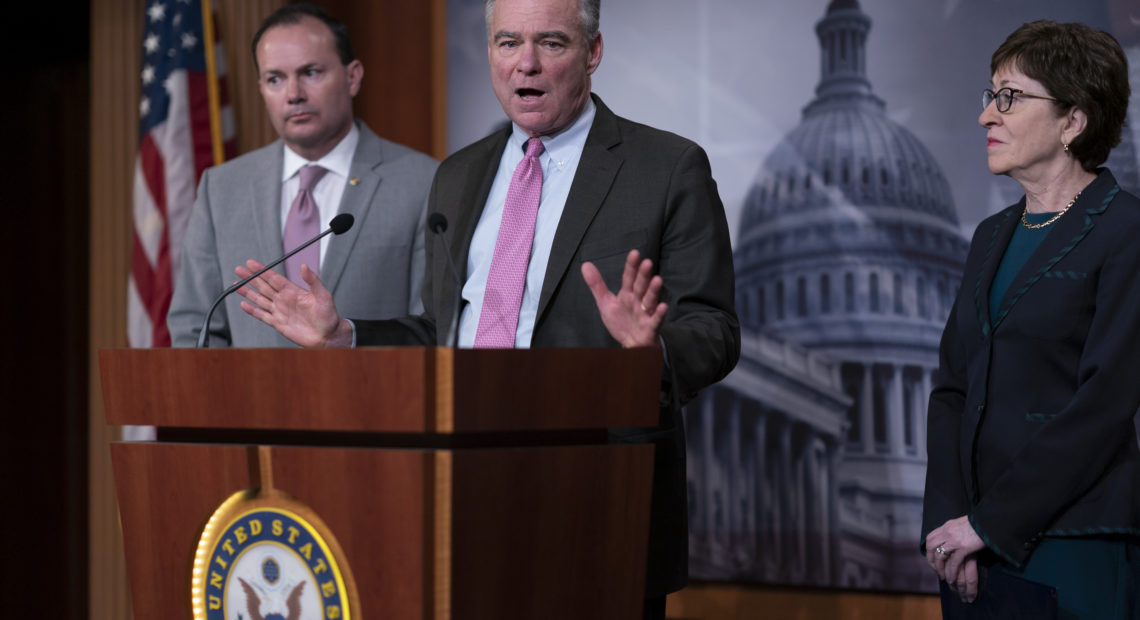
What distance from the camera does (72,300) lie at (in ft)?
15.4

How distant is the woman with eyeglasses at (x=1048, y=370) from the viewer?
6.78ft

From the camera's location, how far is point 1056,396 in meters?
2.14

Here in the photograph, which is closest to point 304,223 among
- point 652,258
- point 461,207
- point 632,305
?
point 461,207

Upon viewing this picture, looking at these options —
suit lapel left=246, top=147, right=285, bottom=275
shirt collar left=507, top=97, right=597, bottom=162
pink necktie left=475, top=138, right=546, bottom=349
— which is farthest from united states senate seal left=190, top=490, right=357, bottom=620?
suit lapel left=246, top=147, right=285, bottom=275

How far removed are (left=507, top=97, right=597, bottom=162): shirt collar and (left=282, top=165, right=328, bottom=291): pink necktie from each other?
935mm

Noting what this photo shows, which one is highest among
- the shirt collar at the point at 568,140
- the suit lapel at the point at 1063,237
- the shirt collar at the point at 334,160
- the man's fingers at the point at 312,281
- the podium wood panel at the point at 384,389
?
the shirt collar at the point at 334,160

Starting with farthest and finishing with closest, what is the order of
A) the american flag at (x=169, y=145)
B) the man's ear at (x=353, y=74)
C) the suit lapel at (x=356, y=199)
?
the american flag at (x=169, y=145), the man's ear at (x=353, y=74), the suit lapel at (x=356, y=199)

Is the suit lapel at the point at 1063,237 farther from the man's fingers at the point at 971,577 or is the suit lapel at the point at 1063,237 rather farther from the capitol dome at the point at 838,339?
the capitol dome at the point at 838,339

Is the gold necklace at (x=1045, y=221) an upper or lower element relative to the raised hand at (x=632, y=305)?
upper

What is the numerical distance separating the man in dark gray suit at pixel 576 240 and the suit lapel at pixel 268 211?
0.77 metres

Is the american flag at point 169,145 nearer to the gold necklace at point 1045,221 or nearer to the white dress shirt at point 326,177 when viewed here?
the white dress shirt at point 326,177

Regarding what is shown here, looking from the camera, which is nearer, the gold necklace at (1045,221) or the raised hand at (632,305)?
the raised hand at (632,305)

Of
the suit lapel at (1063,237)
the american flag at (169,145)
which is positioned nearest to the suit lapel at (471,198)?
the suit lapel at (1063,237)

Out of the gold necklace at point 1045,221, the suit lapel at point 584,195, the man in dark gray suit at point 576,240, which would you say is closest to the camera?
the man in dark gray suit at point 576,240
